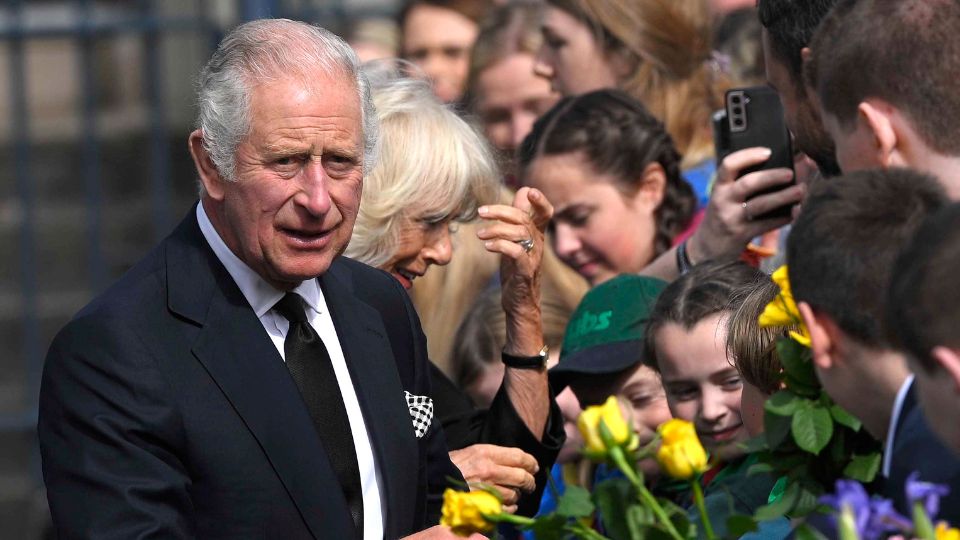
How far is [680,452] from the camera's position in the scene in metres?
1.75

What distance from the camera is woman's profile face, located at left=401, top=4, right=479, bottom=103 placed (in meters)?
6.08

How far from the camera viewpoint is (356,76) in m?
2.82

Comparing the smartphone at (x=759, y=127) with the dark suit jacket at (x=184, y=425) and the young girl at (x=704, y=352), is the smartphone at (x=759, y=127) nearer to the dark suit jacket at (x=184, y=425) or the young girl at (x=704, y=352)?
the young girl at (x=704, y=352)

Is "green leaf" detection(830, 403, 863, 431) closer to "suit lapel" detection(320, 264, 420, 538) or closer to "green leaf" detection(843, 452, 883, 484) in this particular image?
"green leaf" detection(843, 452, 883, 484)

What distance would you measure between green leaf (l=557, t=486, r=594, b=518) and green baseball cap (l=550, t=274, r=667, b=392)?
70.0 inches

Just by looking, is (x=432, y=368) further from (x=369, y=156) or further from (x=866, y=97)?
(x=866, y=97)

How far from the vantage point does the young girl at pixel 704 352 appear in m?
3.15

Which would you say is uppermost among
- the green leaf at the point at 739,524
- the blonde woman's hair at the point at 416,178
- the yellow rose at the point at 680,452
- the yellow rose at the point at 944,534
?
the yellow rose at the point at 944,534

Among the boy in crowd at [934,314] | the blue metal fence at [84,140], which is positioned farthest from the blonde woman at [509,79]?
the boy in crowd at [934,314]

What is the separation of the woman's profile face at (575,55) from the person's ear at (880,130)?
8.97 ft

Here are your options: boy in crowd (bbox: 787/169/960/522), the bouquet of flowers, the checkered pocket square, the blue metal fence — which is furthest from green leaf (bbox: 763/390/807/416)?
the blue metal fence

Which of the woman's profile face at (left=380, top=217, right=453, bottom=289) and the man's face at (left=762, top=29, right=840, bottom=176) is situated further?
the woman's profile face at (left=380, top=217, right=453, bottom=289)

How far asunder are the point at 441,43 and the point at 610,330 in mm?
2616

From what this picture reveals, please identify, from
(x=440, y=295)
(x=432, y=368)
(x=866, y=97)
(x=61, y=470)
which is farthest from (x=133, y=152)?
(x=866, y=97)
